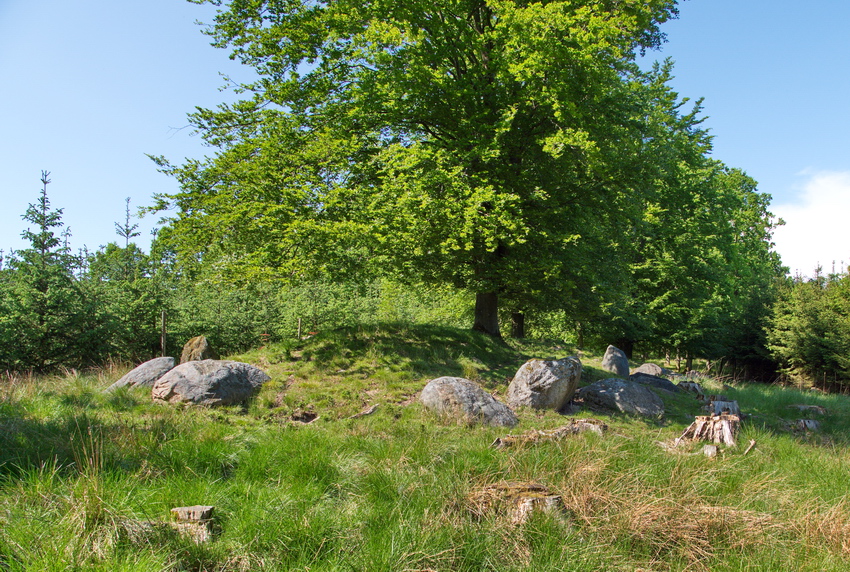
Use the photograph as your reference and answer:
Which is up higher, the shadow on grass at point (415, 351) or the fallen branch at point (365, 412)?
the shadow on grass at point (415, 351)

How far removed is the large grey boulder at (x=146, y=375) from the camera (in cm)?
996

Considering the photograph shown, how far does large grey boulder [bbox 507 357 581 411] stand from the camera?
1092cm

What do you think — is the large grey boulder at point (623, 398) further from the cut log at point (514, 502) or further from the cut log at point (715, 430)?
the cut log at point (514, 502)

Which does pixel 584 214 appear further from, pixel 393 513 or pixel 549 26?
pixel 393 513

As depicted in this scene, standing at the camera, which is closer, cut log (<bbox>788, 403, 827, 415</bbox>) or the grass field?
the grass field

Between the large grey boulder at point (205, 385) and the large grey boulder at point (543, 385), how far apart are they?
5495mm

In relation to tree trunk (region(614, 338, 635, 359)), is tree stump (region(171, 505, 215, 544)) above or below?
below

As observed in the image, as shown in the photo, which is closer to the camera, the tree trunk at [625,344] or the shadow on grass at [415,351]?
the shadow on grass at [415,351]

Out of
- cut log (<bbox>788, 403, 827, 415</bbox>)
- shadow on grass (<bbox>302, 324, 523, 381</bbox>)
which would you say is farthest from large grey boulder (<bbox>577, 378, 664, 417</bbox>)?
cut log (<bbox>788, 403, 827, 415</bbox>)

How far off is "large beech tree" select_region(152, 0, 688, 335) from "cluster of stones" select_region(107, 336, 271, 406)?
294cm

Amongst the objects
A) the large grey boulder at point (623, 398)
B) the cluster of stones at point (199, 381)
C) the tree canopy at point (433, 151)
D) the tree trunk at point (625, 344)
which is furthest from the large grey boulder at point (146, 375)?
the tree trunk at point (625, 344)

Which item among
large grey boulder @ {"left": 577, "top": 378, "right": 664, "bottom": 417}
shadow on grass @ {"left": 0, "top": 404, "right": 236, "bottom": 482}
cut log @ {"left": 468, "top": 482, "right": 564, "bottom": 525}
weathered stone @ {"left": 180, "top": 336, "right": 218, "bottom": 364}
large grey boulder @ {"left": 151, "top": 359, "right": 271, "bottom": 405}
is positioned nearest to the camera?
cut log @ {"left": 468, "top": 482, "right": 564, "bottom": 525}

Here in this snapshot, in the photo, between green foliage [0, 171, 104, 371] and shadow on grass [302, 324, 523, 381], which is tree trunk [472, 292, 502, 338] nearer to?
shadow on grass [302, 324, 523, 381]

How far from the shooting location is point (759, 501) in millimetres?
5387
